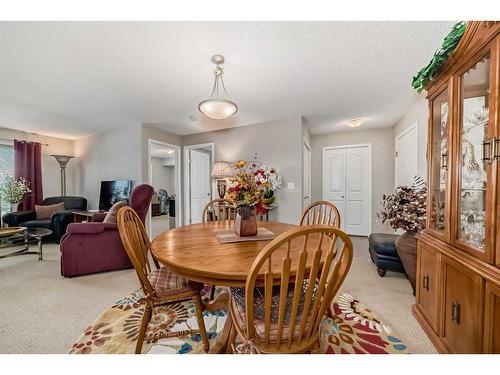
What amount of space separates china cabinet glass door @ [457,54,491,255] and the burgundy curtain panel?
6.69m

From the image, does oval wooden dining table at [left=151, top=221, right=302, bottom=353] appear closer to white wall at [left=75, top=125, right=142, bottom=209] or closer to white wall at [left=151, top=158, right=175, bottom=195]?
white wall at [left=75, top=125, right=142, bottom=209]

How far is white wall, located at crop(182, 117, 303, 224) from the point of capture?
11.8ft

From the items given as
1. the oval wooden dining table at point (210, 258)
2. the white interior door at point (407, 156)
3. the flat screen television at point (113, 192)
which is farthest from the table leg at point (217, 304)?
the flat screen television at point (113, 192)

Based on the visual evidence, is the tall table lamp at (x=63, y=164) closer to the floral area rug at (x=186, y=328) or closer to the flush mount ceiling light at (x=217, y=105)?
the floral area rug at (x=186, y=328)

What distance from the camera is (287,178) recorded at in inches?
145

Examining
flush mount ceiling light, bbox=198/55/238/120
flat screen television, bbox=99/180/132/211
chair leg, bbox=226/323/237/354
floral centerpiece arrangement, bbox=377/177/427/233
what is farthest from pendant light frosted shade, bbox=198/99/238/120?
flat screen television, bbox=99/180/132/211

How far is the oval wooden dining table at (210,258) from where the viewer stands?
3.03ft

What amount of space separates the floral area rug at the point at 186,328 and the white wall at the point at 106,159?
9.29 feet

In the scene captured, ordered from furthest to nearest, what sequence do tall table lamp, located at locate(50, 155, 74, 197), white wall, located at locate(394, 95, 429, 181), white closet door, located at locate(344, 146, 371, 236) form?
tall table lamp, located at locate(50, 155, 74, 197) → white closet door, located at locate(344, 146, 371, 236) → white wall, located at locate(394, 95, 429, 181)

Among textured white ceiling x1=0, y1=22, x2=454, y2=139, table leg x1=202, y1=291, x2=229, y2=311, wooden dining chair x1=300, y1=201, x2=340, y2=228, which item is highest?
textured white ceiling x1=0, y1=22, x2=454, y2=139
